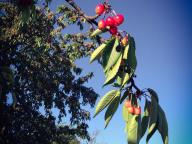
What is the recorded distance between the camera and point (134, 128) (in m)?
1.46

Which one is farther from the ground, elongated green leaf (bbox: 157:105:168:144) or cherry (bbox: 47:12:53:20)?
cherry (bbox: 47:12:53:20)

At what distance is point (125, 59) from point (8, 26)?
13.9 m

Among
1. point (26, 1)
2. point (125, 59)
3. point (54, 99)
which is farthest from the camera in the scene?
point (54, 99)

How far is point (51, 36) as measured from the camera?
579 inches

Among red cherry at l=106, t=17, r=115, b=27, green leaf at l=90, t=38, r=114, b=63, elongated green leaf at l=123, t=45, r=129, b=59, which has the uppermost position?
red cherry at l=106, t=17, r=115, b=27

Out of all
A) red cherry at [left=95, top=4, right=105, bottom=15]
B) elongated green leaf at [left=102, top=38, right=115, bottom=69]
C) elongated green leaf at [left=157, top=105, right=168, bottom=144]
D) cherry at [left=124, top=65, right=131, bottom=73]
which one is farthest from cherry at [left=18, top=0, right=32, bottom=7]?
elongated green leaf at [left=157, top=105, right=168, bottom=144]

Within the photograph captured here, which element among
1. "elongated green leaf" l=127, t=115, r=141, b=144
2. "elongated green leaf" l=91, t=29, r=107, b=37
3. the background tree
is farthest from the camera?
the background tree

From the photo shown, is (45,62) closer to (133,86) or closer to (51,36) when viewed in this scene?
(51,36)

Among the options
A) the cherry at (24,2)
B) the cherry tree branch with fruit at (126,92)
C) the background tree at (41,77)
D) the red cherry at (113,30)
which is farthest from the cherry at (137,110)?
the background tree at (41,77)

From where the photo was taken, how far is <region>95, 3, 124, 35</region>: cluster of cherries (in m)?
1.68

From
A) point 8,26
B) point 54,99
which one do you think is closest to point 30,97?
point 54,99

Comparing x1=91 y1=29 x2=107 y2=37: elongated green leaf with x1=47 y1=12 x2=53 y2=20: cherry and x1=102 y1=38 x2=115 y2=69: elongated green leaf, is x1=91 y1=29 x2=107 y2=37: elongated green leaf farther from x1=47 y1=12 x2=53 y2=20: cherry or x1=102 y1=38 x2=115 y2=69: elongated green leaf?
x1=47 y1=12 x2=53 y2=20: cherry

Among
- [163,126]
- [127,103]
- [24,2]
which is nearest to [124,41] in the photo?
[127,103]

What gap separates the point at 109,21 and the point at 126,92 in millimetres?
386
